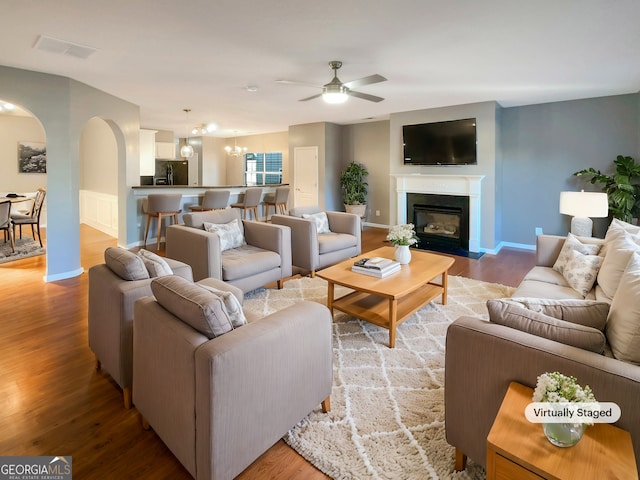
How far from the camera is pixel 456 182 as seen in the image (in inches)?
245

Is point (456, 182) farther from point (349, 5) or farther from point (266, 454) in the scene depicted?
point (266, 454)

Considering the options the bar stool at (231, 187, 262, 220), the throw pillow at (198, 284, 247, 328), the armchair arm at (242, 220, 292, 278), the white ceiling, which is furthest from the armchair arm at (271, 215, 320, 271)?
the bar stool at (231, 187, 262, 220)

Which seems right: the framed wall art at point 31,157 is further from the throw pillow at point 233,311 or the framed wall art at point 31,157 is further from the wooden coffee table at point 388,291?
the throw pillow at point 233,311

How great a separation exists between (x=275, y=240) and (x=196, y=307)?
2572 mm

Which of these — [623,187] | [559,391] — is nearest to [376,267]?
[559,391]

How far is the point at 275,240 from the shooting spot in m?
4.12

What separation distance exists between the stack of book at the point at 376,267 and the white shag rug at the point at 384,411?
45 centimetres

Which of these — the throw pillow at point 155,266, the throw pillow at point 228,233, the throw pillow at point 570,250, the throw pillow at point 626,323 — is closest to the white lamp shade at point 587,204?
the throw pillow at point 570,250

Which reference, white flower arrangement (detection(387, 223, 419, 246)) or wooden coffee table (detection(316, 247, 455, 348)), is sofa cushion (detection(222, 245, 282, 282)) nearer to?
wooden coffee table (detection(316, 247, 455, 348))

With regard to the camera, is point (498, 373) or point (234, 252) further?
point (234, 252)

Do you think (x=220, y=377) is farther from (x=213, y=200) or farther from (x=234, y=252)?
(x=213, y=200)

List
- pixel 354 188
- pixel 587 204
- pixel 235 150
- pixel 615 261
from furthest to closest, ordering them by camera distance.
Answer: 1. pixel 235 150
2. pixel 354 188
3. pixel 587 204
4. pixel 615 261

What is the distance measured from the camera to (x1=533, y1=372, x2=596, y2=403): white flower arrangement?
→ 109cm

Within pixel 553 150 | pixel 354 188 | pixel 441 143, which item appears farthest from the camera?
pixel 354 188
